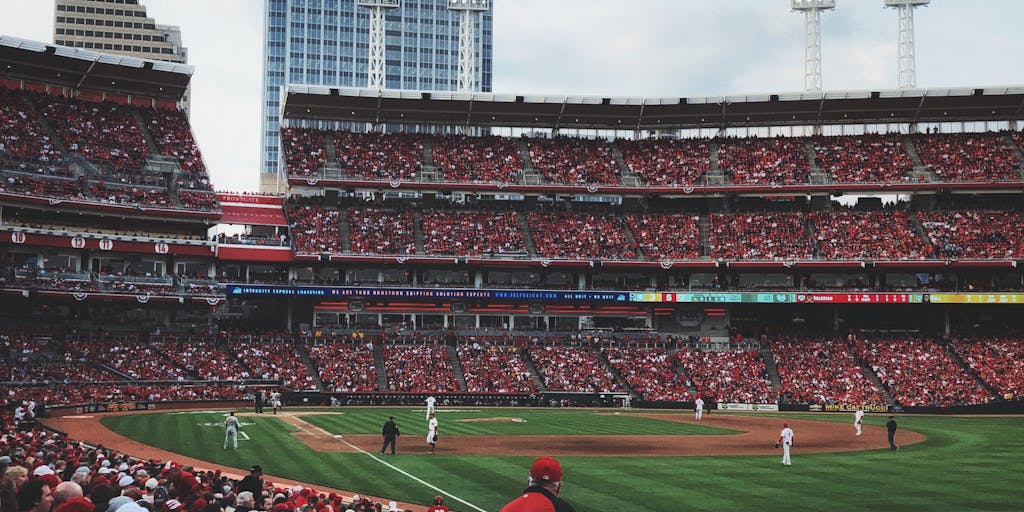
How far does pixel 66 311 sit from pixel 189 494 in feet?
189

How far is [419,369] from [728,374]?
22707 mm

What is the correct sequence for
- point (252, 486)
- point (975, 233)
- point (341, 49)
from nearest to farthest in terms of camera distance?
point (252, 486) → point (975, 233) → point (341, 49)

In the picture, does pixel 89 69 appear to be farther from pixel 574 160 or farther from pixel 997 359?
pixel 997 359

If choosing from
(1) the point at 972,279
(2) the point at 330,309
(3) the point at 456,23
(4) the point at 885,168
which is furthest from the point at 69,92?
(3) the point at 456,23

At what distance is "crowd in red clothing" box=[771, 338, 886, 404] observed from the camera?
6259 centimetres

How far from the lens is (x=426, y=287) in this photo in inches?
2835

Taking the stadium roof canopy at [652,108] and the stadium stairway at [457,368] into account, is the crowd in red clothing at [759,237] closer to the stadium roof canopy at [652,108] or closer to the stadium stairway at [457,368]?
the stadium roof canopy at [652,108]

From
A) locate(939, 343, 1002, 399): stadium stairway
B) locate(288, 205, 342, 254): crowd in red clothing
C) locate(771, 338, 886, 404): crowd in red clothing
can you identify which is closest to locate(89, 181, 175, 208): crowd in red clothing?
locate(288, 205, 342, 254): crowd in red clothing

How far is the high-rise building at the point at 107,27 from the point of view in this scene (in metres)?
172

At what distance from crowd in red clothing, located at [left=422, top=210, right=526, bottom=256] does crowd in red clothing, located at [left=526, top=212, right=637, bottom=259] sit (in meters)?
1.71

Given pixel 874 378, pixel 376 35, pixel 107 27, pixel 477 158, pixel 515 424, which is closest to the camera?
pixel 515 424

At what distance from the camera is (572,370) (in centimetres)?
6675

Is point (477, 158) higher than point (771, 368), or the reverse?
point (477, 158)

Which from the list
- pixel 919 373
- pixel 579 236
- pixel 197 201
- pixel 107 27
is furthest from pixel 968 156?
pixel 107 27
